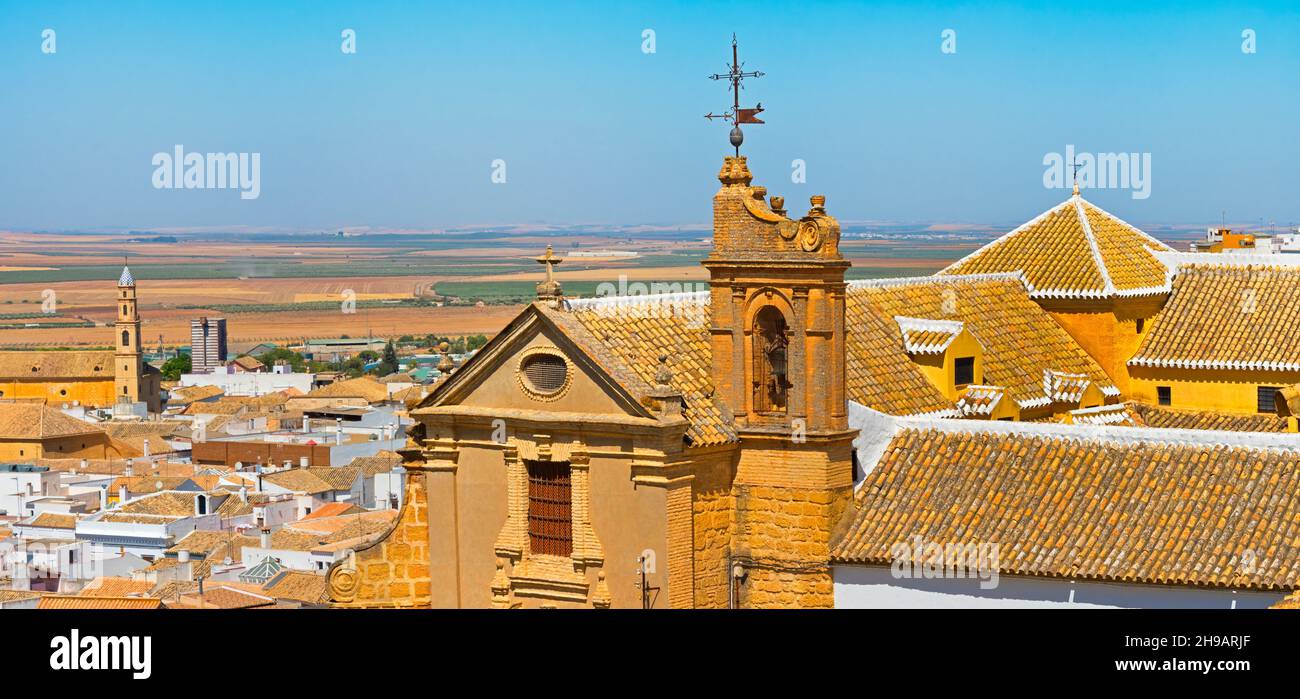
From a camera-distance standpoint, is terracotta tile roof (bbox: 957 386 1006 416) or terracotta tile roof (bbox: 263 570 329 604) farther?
terracotta tile roof (bbox: 263 570 329 604)

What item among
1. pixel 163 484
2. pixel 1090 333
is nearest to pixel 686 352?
pixel 1090 333

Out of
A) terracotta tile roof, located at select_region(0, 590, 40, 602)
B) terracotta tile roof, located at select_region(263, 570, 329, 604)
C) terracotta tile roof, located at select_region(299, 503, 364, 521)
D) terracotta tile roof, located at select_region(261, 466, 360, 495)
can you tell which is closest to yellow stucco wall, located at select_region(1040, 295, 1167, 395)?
terracotta tile roof, located at select_region(263, 570, 329, 604)

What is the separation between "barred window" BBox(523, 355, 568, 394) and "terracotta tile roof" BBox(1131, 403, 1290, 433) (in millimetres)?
12478

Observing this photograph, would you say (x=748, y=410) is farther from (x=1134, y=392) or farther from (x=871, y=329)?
(x=1134, y=392)

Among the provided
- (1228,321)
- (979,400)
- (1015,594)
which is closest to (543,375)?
(1015,594)

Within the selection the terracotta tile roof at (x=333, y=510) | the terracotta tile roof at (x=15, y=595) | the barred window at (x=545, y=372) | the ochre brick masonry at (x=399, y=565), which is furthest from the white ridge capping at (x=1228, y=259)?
the terracotta tile roof at (x=333, y=510)

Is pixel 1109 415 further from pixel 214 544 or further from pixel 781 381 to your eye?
pixel 214 544

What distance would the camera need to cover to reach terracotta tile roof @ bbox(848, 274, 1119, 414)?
98.6 feet

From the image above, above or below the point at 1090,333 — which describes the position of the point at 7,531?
below

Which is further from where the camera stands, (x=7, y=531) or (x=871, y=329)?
(x=7, y=531)

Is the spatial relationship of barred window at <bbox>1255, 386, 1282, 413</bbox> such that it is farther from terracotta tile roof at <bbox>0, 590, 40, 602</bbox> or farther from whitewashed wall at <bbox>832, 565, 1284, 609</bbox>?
terracotta tile roof at <bbox>0, 590, 40, 602</bbox>

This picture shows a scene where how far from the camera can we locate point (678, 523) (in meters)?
25.9

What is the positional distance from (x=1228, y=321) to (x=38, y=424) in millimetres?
101270
